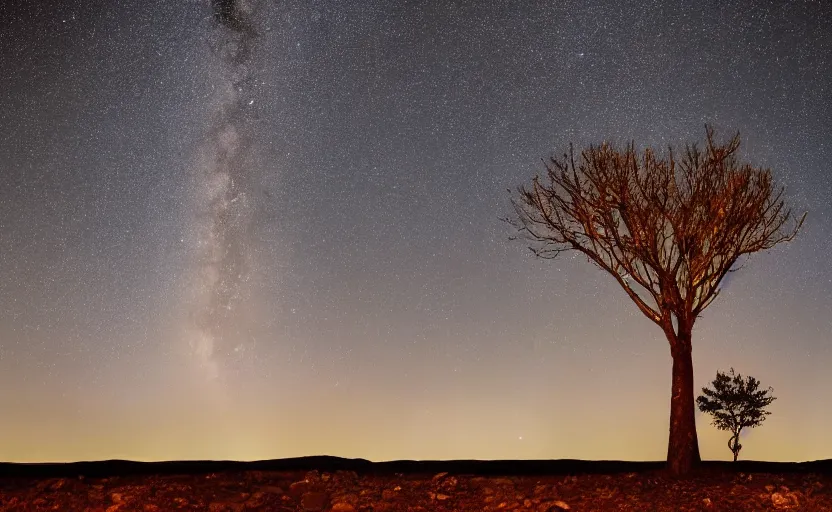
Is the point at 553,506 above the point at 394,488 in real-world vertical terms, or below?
below

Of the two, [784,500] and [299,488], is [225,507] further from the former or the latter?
[784,500]

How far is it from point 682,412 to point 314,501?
8.55 meters

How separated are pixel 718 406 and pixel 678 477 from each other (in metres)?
19.5

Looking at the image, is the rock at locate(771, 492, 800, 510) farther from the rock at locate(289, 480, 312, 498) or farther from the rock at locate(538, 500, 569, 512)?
the rock at locate(289, 480, 312, 498)

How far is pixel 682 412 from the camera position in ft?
53.4

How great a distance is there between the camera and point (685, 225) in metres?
16.5

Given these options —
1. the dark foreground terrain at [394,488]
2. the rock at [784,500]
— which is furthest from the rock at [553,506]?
the rock at [784,500]

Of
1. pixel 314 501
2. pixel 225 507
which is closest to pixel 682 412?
pixel 314 501

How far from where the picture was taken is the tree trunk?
629 inches

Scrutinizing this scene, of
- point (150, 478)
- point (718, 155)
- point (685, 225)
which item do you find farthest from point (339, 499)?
point (718, 155)

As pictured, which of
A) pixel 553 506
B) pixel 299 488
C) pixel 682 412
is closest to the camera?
pixel 553 506

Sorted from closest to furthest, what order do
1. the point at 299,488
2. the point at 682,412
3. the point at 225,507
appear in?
the point at 225,507, the point at 299,488, the point at 682,412

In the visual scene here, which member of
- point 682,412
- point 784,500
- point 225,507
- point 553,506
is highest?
point 682,412

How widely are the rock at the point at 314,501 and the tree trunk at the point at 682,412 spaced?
306 inches
